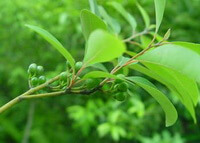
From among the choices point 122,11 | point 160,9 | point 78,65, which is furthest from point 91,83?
point 122,11

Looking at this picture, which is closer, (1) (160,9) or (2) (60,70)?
(1) (160,9)

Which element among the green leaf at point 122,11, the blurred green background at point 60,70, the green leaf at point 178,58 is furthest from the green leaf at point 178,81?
the blurred green background at point 60,70

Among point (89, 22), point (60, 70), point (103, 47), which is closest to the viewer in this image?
point (103, 47)

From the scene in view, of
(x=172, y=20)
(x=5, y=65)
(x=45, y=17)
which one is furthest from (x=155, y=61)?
(x=5, y=65)

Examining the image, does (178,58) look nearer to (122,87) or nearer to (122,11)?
(122,87)

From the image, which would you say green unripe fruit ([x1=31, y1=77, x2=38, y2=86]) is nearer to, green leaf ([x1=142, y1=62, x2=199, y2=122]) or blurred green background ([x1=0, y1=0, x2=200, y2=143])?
green leaf ([x1=142, y1=62, x2=199, y2=122])

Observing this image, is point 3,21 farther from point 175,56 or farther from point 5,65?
point 175,56

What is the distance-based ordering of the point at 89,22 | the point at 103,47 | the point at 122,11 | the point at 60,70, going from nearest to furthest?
the point at 103,47 < the point at 89,22 < the point at 122,11 < the point at 60,70
